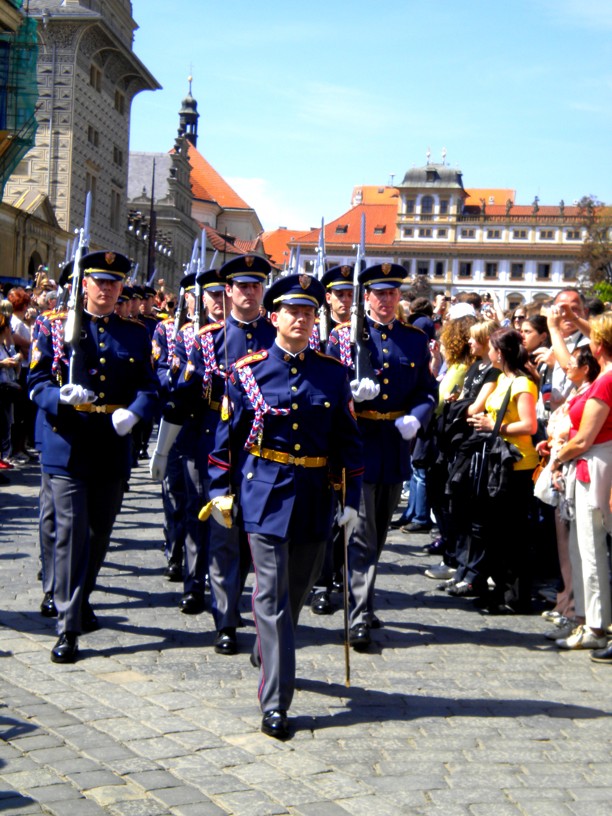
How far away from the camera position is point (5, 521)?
11734mm

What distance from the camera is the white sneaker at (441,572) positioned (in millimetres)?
9812

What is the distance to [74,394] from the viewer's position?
275 inches

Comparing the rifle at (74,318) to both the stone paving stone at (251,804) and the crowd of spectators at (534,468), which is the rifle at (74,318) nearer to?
the crowd of spectators at (534,468)

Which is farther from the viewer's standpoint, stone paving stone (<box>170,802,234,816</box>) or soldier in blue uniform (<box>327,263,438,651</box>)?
soldier in blue uniform (<box>327,263,438,651</box>)

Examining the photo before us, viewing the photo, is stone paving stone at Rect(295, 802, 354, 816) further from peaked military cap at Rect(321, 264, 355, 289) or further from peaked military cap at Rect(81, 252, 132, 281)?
peaked military cap at Rect(321, 264, 355, 289)

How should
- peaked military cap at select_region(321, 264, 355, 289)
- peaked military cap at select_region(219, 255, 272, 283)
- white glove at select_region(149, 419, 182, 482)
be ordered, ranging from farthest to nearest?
peaked military cap at select_region(321, 264, 355, 289) < white glove at select_region(149, 419, 182, 482) < peaked military cap at select_region(219, 255, 272, 283)

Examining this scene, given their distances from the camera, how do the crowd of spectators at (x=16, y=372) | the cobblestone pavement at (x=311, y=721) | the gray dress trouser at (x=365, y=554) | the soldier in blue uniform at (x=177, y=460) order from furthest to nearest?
the crowd of spectators at (x=16, y=372) < the soldier in blue uniform at (x=177, y=460) < the gray dress trouser at (x=365, y=554) < the cobblestone pavement at (x=311, y=721)

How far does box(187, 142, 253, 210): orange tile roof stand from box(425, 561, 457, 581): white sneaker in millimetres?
114645

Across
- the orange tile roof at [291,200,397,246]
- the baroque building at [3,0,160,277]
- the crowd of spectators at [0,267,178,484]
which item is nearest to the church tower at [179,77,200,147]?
the orange tile roof at [291,200,397,246]

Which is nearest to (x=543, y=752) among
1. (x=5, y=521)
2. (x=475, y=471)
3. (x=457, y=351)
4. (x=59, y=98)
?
(x=475, y=471)

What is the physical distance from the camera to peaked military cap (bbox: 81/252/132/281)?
7.29 metres

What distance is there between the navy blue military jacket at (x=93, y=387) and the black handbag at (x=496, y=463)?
2.38 meters

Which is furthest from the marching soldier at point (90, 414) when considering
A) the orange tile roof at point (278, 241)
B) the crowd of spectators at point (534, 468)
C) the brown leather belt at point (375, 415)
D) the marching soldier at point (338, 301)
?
the orange tile roof at point (278, 241)

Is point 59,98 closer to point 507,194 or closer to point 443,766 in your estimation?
point 443,766
